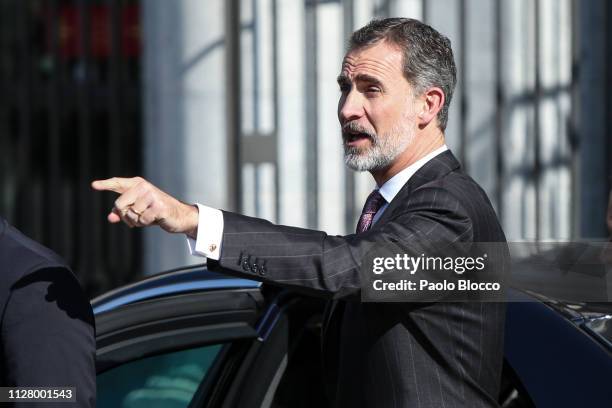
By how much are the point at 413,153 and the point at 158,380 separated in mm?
764

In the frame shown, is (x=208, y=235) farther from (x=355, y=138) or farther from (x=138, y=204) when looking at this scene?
(x=355, y=138)

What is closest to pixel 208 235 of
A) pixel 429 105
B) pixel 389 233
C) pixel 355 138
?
pixel 389 233

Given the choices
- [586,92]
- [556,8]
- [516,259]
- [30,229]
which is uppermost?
[556,8]

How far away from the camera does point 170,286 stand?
2.48 m

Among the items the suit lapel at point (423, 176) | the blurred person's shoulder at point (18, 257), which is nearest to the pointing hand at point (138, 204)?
the blurred person's shoulder at point (18, 257)

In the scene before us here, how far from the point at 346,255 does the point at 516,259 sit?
2.35ft

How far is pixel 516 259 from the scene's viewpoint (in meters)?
2.40

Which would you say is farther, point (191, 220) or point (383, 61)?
point (383, 61)

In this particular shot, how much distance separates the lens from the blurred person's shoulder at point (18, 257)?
1.58 meters

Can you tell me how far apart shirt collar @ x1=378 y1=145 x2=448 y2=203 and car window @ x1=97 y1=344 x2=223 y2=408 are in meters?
0.53

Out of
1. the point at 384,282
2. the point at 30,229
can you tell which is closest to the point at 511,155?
the point at 30,229

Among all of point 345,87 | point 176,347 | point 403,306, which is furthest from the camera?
point 176,347

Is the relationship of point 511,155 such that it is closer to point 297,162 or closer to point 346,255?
point 297,162

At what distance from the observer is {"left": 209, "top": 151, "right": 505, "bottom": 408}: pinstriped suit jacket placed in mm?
1799
